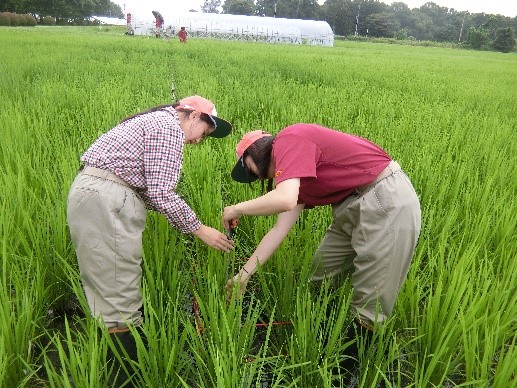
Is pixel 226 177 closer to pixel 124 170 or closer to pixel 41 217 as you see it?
pixel 41 217

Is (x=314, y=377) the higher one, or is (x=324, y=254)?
(x=324, y=254)

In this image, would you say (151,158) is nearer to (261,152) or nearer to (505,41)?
(261,152)

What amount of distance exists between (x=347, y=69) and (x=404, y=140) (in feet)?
17.9

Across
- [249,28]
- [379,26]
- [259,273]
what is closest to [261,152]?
[259,273]

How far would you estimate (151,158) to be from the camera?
131 centimetres

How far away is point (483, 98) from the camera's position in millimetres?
5816

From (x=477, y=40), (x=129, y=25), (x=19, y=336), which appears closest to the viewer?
(x=19, y=336)

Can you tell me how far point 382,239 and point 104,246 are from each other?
0.86m

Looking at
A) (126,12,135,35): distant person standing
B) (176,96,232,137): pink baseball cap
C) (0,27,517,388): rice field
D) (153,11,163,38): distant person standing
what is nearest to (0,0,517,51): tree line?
(126,12,135,35): distant person standing

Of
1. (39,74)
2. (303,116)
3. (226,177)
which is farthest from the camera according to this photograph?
(39,74)

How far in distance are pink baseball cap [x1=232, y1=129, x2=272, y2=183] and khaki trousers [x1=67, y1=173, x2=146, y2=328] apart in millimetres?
363

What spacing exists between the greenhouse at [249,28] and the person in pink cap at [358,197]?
2696 centimetres

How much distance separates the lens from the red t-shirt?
128 cm

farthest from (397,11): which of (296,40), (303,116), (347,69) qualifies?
(303,116)
